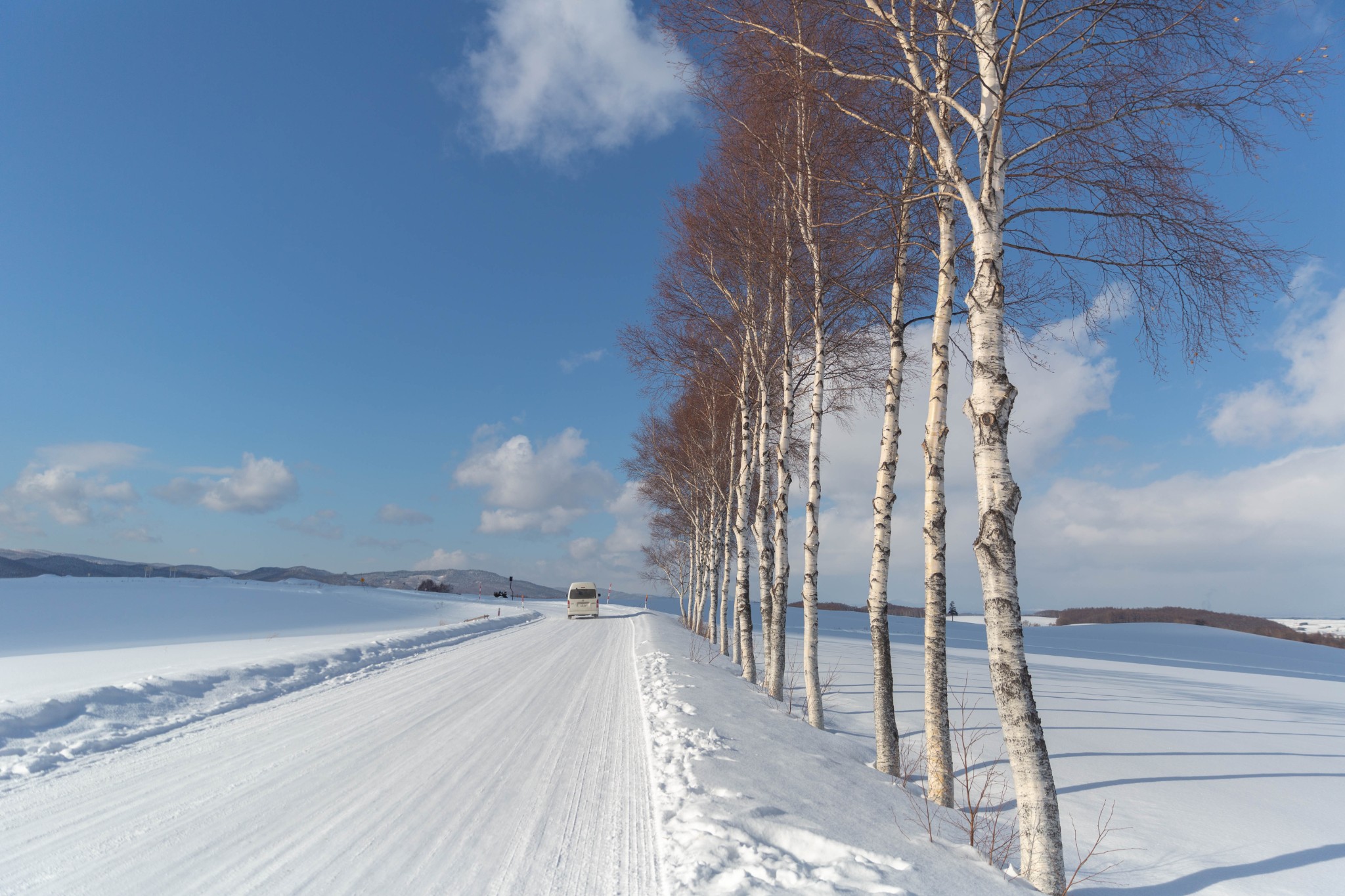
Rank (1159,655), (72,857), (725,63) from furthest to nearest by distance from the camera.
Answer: (1159,655) → (725,63) → (72,857)

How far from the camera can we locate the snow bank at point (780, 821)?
12.4 feet

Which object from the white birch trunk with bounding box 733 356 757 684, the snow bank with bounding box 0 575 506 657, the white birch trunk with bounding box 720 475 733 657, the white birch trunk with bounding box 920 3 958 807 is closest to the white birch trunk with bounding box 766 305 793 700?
the white birch trunk with bounding box 733 356 757 684

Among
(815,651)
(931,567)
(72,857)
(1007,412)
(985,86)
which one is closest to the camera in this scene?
(72,857)

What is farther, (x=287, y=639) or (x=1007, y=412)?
(x=287, y=639)

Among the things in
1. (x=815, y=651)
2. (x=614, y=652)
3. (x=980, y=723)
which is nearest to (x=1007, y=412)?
(x=815, y=651)

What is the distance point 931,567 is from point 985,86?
4264 millimetres

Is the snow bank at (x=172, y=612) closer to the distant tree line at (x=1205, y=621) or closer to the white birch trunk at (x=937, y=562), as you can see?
the white birch trunk at (x=937, y=562)

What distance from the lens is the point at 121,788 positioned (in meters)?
5.04

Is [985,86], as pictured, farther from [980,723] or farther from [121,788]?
[980,723]

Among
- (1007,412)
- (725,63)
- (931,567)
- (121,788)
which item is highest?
(725,63)

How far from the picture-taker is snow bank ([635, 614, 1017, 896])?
12.4ft

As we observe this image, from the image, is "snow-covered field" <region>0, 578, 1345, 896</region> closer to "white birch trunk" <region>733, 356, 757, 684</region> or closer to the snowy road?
the snowy road

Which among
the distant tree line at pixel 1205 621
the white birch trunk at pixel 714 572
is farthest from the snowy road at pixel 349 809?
the distant tree line at pixel 1205 621

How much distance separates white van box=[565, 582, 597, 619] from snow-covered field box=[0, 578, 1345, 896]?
916 inches
